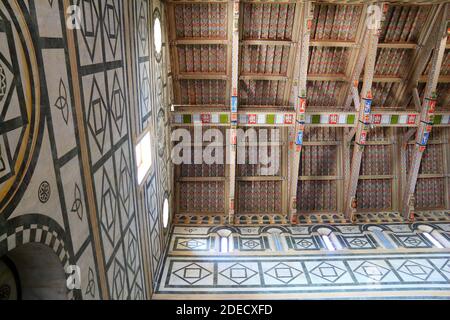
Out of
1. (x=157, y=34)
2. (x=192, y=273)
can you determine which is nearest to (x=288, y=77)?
(x=157, y=34)

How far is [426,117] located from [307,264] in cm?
511

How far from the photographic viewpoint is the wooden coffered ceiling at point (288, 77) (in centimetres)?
930

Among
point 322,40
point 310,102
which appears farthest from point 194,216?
point 322,40

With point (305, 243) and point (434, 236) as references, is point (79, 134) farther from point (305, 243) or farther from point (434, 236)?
point (434, 236)

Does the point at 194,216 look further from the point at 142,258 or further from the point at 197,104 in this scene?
the point at 142,258

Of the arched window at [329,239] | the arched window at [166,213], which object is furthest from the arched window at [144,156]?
the arched window at [329,239]

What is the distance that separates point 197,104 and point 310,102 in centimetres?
341

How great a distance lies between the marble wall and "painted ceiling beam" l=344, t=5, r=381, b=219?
5.48 meters

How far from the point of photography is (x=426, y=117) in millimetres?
9969

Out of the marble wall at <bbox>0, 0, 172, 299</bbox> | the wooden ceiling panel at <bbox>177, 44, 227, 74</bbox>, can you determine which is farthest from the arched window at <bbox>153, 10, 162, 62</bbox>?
the wooden ceiling panel at <bbox>177, 44, 227, 74</bbox>

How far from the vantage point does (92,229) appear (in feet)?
14.1

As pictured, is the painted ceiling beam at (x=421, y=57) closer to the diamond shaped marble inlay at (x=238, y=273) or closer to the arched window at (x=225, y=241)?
the arched window at (x=225, y=241)

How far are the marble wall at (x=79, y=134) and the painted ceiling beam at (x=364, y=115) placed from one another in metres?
5.48
